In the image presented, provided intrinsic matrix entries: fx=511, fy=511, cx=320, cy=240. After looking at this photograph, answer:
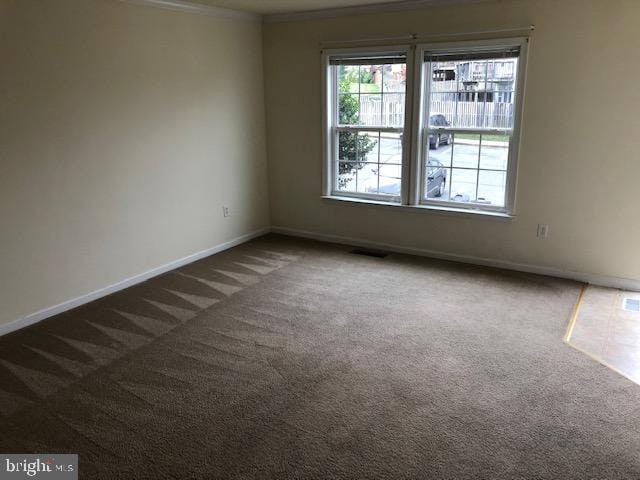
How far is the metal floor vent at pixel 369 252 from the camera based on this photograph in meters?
5.07

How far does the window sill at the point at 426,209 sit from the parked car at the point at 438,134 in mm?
583

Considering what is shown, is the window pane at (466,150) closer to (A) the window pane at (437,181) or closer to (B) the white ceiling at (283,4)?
(A) the window pane at (437,181)

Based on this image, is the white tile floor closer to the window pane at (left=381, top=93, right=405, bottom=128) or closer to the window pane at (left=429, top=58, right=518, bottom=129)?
the window pane at (left=429, top=58, right=518, bottom=129)

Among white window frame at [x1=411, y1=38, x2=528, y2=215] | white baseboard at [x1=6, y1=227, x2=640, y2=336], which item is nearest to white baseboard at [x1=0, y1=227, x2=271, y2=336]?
white baseboard at [x1=6, y1=227, x2=640, y2=336]

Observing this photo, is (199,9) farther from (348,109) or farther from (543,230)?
(543,230)

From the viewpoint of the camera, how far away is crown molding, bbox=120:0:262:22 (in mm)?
4133

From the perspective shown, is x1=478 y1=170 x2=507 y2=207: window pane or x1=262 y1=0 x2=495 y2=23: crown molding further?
x1=478 y1=170 x2=507 y2=207: window pane

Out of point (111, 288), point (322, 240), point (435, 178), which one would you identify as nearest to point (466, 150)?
point (435, 178)

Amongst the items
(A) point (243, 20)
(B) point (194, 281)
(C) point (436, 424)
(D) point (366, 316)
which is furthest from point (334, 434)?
(A) point (243, 20)

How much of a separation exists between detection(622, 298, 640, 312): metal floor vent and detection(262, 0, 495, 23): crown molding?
2664mm

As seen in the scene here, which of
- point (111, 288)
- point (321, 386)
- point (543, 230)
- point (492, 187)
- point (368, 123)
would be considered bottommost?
point (321, 386)

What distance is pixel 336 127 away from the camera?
5.28 m

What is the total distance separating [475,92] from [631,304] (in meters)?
2.12

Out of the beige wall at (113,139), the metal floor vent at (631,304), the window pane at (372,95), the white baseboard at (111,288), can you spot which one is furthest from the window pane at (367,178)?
the metal floor vent at (631,304)
